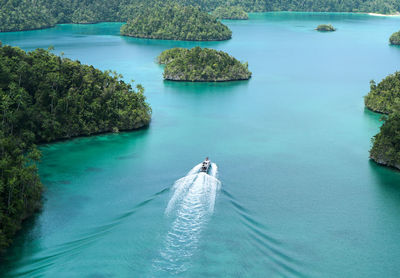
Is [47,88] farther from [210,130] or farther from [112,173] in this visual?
[210,130]

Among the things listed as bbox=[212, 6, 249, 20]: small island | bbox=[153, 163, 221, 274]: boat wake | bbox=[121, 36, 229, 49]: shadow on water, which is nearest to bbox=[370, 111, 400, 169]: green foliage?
bbox=[153, 163, 221, 274]: boat wake

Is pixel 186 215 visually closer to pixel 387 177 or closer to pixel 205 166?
pixel 205 166

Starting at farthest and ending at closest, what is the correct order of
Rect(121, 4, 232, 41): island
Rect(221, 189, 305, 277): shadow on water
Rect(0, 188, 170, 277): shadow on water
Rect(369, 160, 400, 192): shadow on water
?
Rect(121, 4, 232, 41): island, Rect(369, 160, 400, 192): shadow on water, Rect(221, 189, 305, 277): shadow on water, Rect(0, 188, 170, 277): shadow on water

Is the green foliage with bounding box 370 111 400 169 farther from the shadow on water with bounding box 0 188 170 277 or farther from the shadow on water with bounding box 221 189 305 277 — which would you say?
the shadow on water with bounding box 0 188 170 277

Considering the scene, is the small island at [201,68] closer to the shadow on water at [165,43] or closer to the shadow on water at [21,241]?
the shadow on water at [165,43]

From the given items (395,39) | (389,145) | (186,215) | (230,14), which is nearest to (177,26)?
(395,39)

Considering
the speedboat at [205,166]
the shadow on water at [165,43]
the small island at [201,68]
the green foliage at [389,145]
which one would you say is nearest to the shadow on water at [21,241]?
the speedboat at [205,166]
